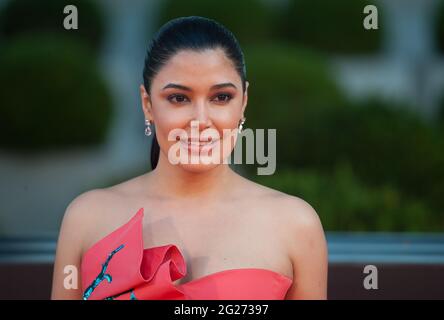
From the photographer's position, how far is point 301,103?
605 cm

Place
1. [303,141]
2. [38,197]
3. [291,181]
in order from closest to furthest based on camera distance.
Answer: [291,181]
[303,141]
[38,197]

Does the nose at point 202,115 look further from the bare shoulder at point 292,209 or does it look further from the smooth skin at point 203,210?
the bare shoulder at point 292,209

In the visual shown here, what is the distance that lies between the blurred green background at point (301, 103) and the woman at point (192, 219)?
6.08ft

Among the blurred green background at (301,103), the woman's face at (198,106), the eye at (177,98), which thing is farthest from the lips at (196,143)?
the blurred green background at (301,103)

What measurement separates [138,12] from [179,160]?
243 inches

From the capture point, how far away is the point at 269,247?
7.80 feet

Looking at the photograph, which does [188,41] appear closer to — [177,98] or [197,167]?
[177,98]

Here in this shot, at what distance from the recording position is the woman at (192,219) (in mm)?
2260

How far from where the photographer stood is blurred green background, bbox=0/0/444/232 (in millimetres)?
4613

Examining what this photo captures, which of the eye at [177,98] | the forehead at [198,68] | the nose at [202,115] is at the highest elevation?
the forehead at [198,68]

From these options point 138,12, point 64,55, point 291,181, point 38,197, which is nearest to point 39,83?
point 64,55

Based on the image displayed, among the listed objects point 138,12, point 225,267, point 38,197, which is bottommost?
point 38,197

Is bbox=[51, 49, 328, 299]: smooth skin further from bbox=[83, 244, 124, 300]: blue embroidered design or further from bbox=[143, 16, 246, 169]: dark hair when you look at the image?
bbox=[83, 244, 124, 300]: blue embroidered design

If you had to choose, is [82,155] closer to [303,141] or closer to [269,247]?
[303,141]
